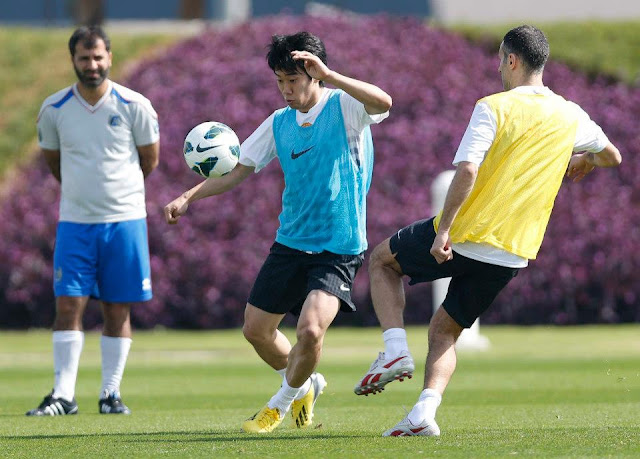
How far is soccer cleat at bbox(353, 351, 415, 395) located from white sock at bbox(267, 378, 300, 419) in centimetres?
81

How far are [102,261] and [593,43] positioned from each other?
18.7 meters

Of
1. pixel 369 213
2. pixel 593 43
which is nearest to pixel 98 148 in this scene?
pixel 369 213

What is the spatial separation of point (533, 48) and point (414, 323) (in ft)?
44.5

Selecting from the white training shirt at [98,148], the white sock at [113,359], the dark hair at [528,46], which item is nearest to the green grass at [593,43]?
the white training shirt at [98,148]

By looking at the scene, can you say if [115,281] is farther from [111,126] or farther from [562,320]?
[562,320]

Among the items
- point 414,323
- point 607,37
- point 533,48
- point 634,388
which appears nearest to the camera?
point 533,48

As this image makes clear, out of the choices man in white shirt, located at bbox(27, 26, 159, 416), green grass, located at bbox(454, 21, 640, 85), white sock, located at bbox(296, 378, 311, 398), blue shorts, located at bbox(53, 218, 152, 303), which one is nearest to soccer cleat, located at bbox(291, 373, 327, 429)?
white sock, located at bbox(296, 378, 311, 398)

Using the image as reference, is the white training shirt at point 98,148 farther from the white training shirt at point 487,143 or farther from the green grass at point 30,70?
the green grass at point 30,70

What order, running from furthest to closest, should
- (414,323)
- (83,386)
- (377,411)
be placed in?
(414,323) → (83,386) → (377,411)

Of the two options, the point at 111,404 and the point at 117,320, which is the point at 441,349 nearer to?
the point at 111,404

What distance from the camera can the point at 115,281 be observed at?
1019cm

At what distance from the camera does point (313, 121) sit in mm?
8133

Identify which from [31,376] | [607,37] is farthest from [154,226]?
[607,37]

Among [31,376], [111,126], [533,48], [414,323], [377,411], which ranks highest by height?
[533,48]
